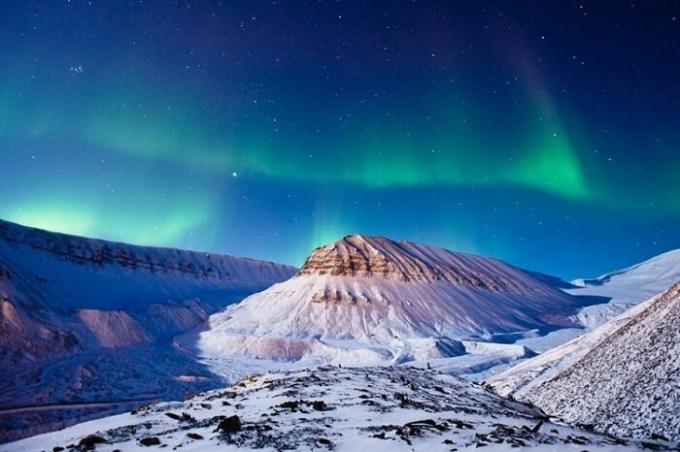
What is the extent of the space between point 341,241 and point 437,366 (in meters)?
48.9

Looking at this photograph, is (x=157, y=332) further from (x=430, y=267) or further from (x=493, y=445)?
(x=493, y=445)

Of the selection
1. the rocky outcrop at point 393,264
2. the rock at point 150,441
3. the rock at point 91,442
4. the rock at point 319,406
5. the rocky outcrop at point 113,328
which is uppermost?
the rocky outcrop at point 393,264

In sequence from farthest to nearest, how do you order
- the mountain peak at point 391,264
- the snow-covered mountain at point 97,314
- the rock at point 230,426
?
the mountain peak at point 391,264 < the snow-covered mountain at point 97,314 < the rock at point 230,426

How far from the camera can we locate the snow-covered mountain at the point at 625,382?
13.4 m

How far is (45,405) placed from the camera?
1280 inches

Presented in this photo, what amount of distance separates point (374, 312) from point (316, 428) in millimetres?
63361

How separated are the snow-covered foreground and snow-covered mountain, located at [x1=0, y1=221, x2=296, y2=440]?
22.2 m

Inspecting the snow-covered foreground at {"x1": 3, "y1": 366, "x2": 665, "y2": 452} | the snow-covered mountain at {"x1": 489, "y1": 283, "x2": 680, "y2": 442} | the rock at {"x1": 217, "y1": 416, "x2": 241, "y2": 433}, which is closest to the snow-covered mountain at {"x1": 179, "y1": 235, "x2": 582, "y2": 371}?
the snow-covered mountain at {"x1": 489, "y1": 283, "x2": 680, "y2": 442}

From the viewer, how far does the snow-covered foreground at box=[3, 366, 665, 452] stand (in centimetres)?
755

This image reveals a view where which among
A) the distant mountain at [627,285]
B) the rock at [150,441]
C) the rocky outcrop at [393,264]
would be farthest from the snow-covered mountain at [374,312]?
the rock at [150,441]

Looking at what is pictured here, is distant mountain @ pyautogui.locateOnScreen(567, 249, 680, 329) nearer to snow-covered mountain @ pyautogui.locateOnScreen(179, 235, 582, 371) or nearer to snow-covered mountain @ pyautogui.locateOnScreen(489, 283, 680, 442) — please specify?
snow-covered mountain @ pyautogui.locateOnScreen(179, 235, 582, 371)

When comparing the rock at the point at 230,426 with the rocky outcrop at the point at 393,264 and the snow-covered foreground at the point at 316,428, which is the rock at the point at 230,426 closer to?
the snow-covered foreground at the point at 316,428

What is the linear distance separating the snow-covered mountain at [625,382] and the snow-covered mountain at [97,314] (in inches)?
1189

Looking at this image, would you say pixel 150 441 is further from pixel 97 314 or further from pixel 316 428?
pixel 97 314
